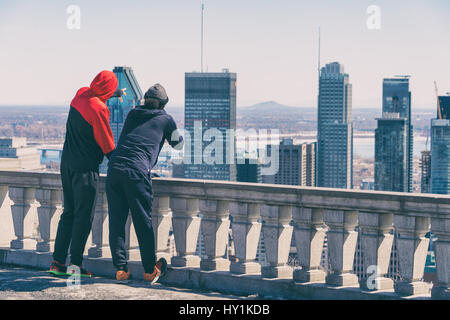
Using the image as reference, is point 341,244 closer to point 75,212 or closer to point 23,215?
point 75,212

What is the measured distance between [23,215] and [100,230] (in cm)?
121

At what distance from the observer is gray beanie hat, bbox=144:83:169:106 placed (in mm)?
9391

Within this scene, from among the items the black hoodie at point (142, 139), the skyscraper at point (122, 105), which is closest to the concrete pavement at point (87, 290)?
the black hoodie at point (142, 139)

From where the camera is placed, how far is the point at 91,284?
374 inches

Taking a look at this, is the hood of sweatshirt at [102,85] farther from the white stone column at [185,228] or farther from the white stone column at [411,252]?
the white stone column at [411,252]

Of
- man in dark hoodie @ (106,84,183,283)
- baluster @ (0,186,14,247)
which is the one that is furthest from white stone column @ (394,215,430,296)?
baluster @ (0,186,14,247)

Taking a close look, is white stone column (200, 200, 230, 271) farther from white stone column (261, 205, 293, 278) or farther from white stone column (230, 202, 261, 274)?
white stone column (261, 205, 293, 278)

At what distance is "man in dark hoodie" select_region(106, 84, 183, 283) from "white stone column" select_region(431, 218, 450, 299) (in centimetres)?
303

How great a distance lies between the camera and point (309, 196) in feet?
28.7

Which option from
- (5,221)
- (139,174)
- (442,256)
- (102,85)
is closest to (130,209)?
(139,174)

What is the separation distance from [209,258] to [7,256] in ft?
10.2

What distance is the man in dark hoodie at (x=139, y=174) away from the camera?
922cm

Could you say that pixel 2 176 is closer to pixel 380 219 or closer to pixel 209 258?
pixel 209 258
